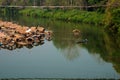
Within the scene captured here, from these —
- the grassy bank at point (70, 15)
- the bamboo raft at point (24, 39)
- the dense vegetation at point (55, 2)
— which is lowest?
the bamboo raft at point (24, 39)

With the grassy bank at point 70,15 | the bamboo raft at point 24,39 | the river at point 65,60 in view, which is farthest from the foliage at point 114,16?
the bamboo raft at point 24,39

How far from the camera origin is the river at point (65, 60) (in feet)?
69.5

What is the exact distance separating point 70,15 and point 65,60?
2885 cm

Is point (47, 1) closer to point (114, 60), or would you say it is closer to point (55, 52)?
point (55, 52)

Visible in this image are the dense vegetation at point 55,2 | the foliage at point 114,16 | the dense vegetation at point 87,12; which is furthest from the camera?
the dense vegetation at point 55,2

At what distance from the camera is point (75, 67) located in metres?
23.0

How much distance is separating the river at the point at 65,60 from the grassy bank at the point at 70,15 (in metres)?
12.6

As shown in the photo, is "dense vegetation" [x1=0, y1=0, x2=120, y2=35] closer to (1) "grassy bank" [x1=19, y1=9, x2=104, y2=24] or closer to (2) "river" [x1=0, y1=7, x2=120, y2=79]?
(1) "grassy bank" [x1=19, y1=9, x2=104, y2=24]

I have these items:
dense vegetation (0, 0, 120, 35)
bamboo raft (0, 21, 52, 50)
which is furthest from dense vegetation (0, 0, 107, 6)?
bamboo raft (0, 21, 52, 50)

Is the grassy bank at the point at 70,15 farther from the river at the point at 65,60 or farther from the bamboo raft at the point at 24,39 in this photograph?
the river at the point at 65,60

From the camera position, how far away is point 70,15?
53.7m

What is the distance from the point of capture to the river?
2117 centimetres

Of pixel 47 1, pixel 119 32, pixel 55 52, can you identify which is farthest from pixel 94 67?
pixel 47 1

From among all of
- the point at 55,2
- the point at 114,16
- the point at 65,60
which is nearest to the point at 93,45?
the point at 65,60
